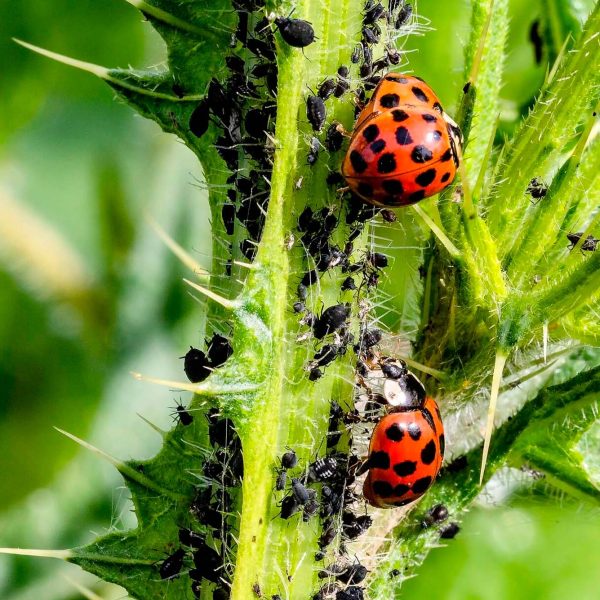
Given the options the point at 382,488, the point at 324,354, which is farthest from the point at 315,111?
the point at 382,488

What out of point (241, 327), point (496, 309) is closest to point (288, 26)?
point (241, 327)

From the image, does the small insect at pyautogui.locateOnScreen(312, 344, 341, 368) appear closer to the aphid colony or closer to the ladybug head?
the aphid colony

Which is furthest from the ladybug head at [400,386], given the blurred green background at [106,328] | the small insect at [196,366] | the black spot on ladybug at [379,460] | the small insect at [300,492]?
the blurred green background at [106,328]

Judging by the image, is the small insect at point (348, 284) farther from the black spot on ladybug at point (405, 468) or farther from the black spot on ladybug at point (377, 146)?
the black spot on ladybug at point (405, 468)

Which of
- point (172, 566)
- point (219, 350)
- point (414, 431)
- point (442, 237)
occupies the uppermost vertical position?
point (442, 237)

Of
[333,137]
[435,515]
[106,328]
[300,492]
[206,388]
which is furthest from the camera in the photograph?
[106,328]

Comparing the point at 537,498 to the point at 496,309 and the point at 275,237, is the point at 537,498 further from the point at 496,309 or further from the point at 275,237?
the point at 275,237

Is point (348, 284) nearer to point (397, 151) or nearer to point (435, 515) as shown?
point (397, 151)
